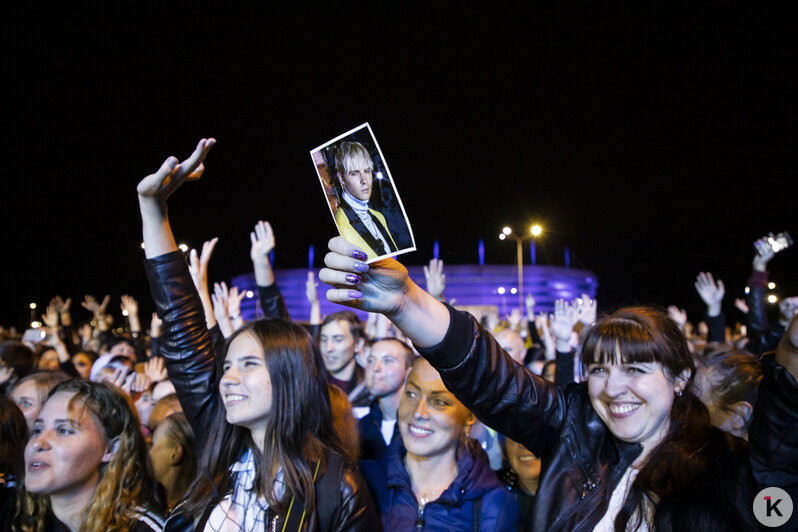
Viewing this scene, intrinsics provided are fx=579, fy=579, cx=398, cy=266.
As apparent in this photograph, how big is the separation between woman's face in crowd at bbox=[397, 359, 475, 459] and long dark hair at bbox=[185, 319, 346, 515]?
1.32 ft

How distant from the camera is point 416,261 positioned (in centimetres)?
6631

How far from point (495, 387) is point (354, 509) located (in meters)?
0.91

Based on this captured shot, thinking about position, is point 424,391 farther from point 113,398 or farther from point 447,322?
point 113,398

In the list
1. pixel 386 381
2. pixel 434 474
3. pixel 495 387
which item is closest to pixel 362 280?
pixel 495 387

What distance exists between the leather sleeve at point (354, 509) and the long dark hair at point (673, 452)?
1043 millimetres

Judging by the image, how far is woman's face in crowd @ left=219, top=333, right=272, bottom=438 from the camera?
8.91 ft

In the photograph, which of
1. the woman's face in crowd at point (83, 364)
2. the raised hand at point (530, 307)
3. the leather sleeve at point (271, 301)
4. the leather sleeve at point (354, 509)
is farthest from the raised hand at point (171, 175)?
the raised hand at point (530, 307)

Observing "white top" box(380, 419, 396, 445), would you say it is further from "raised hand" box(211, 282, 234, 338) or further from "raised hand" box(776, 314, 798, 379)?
"raised hand" box(776, 314, 798, 379)

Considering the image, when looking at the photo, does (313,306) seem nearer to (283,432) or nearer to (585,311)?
(585,311)

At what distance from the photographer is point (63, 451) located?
2.76 m

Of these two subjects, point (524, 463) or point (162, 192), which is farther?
point (524, 463)

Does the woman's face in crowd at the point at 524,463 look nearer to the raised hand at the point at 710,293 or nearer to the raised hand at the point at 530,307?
the raised hand at the point at 710,293

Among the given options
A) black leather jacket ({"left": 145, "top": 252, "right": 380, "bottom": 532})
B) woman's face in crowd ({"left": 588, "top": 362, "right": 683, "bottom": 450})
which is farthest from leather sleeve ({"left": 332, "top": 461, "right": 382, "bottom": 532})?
woman's face in crowd ({"left": 588, "top": 362, "right": 683, "bottom": 450})

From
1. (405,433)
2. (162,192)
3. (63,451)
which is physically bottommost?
(405,433)
